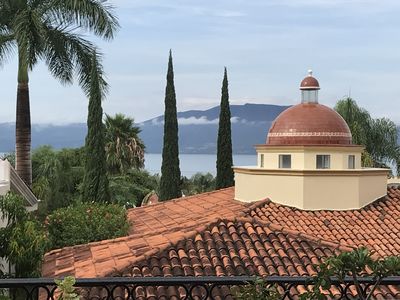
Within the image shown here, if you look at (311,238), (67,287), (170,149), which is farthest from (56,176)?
(67,287)

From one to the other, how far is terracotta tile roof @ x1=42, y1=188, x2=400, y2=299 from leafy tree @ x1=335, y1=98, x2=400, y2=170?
1720cm

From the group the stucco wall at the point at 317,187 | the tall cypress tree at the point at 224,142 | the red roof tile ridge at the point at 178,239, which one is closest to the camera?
the red roof tile ridge at the point at 178,239

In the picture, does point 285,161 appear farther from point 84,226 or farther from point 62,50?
point 62,50

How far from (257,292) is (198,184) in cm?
4146

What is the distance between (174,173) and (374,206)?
14101 millimetres

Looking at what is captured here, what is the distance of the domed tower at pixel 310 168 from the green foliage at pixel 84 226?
3.88m

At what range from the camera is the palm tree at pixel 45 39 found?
20484 mm

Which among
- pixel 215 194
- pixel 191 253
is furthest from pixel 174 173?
pixel 191 253

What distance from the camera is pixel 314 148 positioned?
16.5 metres

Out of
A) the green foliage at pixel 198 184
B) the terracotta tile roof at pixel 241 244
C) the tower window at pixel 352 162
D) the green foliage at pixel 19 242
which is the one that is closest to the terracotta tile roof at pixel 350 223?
the terracotta tile roof at pixel 241 244

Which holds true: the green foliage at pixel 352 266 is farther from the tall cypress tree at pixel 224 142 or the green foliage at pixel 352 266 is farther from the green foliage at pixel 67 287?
the tall cypress tree at pixel 224 142

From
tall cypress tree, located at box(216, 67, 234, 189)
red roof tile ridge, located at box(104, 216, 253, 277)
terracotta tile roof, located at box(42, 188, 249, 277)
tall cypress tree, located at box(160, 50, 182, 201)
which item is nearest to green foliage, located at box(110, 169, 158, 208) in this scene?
tall cypress tree, located at box(160, 50, 182, 201)

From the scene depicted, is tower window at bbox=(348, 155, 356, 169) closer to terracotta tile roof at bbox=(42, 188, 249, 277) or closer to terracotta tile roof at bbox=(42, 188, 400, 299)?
terracotta tile roof at bbox=(42, 188, 400, 299)

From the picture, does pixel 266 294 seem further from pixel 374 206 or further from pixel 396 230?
pixel 374 206
